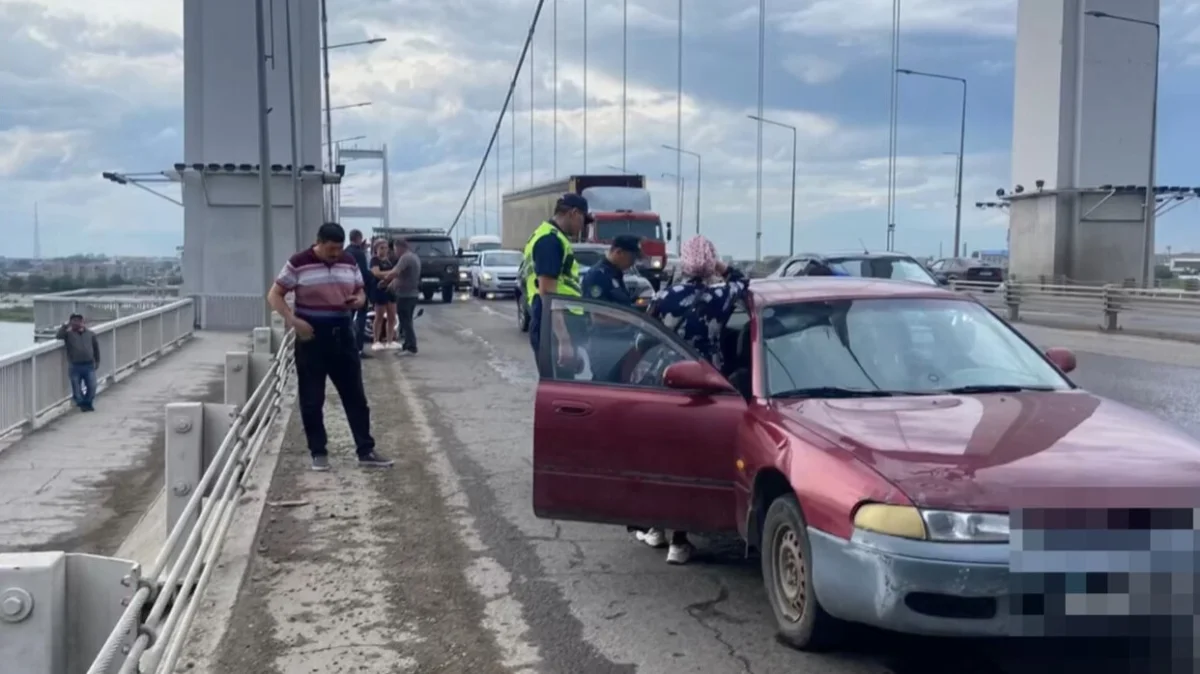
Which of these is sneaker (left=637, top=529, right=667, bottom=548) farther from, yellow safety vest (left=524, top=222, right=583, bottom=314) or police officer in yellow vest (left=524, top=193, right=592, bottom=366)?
yellow safety vest (left=524, top=222, right=583, bottom=314)

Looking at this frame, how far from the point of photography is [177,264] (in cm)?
3506

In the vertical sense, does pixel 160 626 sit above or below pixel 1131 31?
below

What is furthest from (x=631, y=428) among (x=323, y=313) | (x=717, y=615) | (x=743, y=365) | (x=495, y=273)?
(x=495, y=273)

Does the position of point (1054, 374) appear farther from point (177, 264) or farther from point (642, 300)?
point (177, 264)

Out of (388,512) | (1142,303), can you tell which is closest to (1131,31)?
(1142,303)

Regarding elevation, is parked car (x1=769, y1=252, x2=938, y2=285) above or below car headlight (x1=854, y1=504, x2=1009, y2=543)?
above

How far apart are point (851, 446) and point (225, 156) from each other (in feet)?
101

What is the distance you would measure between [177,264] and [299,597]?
100 ft

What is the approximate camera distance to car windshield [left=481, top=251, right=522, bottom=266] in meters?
42.0

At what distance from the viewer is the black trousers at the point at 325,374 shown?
929 cm

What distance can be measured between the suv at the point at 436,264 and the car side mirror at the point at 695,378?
33459 mm

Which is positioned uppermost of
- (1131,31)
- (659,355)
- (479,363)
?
(1131,31)

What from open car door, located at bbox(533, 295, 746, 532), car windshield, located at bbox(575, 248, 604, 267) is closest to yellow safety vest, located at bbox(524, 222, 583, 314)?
open car door, located at bbox(533, 295, 746, 532)

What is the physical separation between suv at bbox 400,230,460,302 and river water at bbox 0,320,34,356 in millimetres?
21936
